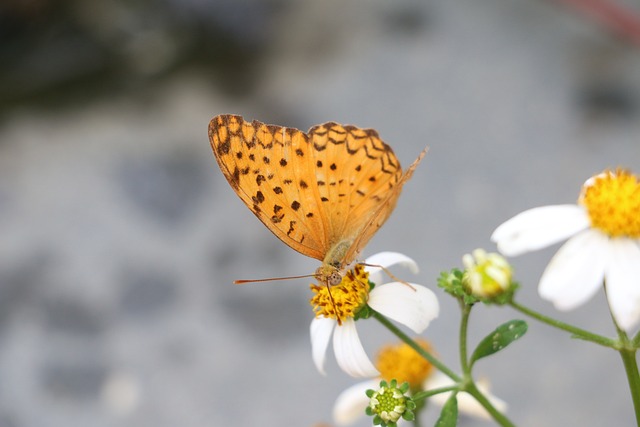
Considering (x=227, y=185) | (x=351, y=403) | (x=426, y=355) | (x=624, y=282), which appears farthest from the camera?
(x=227, y=185)

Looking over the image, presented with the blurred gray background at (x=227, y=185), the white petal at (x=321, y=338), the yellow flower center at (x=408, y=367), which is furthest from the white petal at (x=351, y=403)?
the blurred gray background at (x=227, y=185)

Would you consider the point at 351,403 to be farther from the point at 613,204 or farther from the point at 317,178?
the point at 613,204

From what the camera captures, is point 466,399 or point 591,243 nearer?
point 591,243

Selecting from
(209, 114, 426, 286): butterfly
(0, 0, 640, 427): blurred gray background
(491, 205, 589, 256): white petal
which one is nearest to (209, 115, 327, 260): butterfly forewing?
(209, 114, 426, 286): butterfly

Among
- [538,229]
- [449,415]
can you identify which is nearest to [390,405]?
[449,415]

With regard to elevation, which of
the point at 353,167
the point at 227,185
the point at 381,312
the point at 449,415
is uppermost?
the point at 227,185

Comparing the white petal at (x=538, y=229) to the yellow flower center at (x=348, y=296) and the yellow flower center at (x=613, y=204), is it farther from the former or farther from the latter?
the yellow flower center at (x=348, y=296)

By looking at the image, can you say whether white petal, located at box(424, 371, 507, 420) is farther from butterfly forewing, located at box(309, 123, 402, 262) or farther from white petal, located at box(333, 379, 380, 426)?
butterfly forewing, located at box(309, 123, 402, 262)
